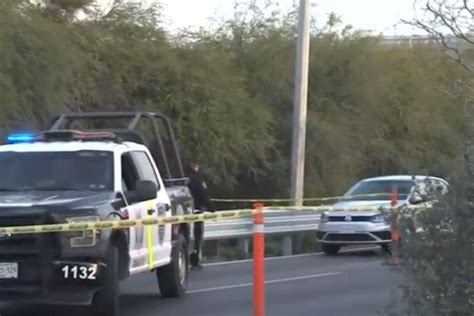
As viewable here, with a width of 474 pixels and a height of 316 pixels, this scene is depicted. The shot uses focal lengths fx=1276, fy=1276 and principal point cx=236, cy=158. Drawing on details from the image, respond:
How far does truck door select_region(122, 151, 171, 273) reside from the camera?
13.6 m

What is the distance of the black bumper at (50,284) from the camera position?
12352mm

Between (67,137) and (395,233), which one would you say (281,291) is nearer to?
(67,137)

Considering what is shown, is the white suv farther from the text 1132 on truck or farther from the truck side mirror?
the truck side mirror

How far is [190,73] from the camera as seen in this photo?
102ft

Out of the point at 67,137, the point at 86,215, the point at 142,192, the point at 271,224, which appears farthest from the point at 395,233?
the point at 271,224

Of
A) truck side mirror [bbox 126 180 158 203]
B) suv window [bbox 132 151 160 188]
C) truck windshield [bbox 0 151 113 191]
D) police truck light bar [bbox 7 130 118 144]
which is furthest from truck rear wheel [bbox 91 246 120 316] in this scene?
police truck light bar [bbox 7 130 118 144]

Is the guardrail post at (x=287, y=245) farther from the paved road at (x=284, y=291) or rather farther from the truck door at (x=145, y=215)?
the truck door at (x=145, y=215)

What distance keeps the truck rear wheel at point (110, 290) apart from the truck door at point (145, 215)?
0.71m

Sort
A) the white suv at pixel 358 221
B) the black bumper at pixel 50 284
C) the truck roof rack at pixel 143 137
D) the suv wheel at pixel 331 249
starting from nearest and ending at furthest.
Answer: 1. the black bumper at pixel 50 284
2. the truck roof rack at pixel 143 137
3. the white suv at pixel 358 221
4. the suv wheel at pixel 331 249

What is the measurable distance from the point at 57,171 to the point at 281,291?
13.8 feet

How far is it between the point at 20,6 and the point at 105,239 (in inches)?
540

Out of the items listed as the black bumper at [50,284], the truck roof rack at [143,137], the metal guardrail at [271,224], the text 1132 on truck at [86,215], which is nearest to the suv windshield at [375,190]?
the metal guardrail at [271,224]

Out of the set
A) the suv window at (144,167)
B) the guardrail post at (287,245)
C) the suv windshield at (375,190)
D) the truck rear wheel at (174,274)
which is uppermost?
the suv window at (144,167)

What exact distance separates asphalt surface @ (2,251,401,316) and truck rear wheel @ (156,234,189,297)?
153 mm
